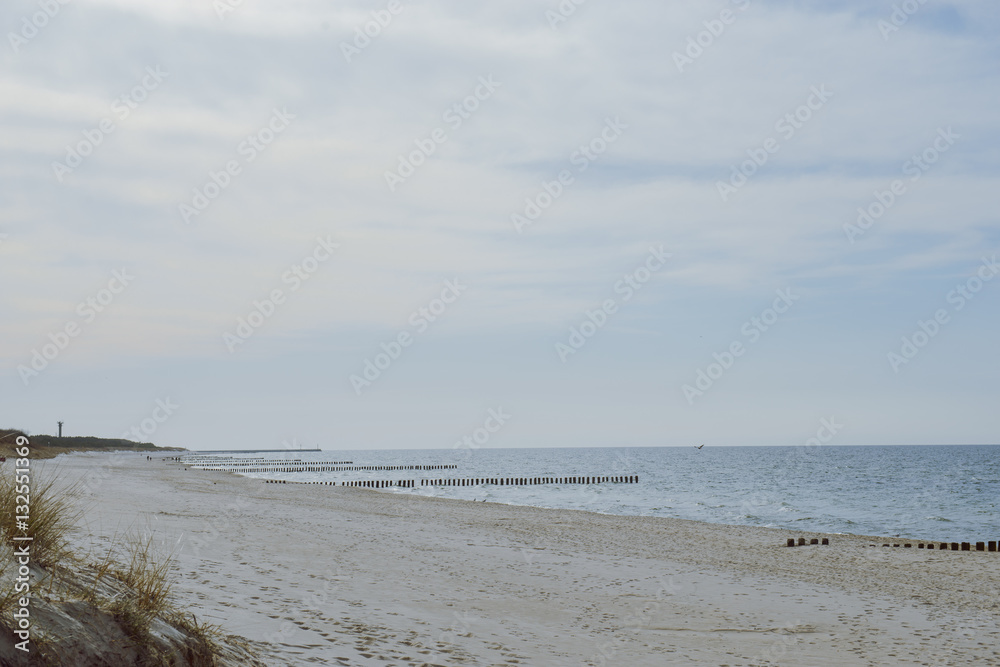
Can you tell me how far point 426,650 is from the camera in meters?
8.63

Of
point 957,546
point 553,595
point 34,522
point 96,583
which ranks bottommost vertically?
point 96,583

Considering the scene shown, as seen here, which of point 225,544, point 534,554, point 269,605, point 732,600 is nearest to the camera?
point 269,605

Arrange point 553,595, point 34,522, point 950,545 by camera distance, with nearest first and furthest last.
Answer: point 34,522 → point 553,595 → point 950,545

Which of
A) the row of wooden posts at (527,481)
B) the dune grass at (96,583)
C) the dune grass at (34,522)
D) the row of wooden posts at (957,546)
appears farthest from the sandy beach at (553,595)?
the row of wooden posts at (527,481)

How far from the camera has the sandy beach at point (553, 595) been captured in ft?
30.0

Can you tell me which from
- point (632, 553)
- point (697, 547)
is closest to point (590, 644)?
point (632, 553)

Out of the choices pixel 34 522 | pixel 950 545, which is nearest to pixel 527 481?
pixel 950 545

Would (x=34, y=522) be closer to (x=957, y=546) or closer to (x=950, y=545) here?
(x=957, y=546)

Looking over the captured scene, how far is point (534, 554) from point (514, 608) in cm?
654

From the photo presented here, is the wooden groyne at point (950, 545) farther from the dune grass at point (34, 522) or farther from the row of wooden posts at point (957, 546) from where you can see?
the dune grass at point (34, 522)

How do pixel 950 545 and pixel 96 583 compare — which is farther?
pixel 950 545

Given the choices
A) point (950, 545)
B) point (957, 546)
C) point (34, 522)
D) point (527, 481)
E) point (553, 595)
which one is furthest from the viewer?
point (527, 481)

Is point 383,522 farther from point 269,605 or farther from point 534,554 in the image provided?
point 269,605

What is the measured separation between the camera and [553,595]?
1305 cm
